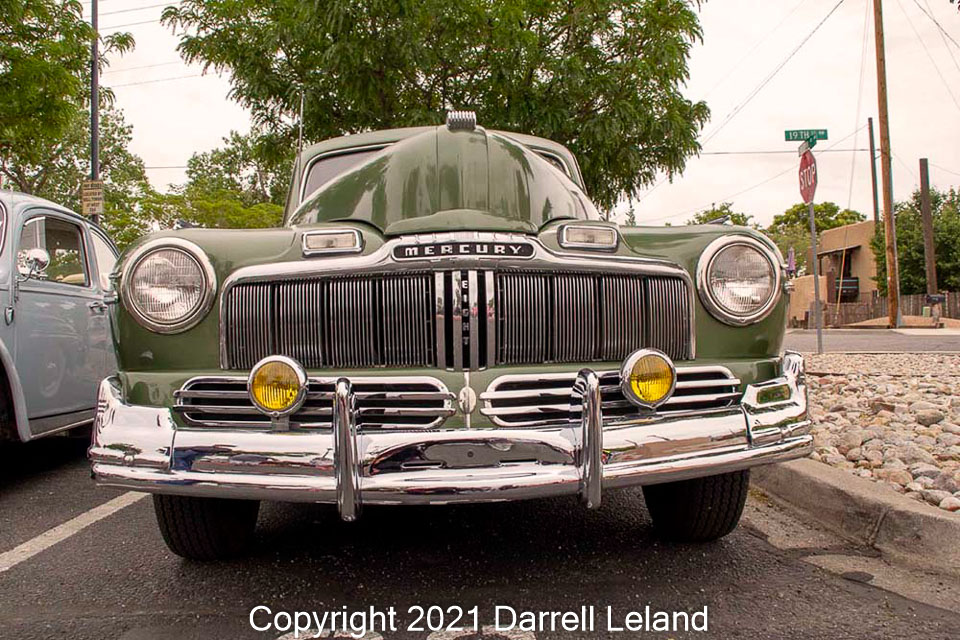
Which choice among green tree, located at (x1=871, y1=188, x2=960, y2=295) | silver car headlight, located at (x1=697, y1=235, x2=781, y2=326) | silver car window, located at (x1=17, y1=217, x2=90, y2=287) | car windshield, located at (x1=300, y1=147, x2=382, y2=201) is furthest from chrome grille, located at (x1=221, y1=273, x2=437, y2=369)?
green tree, located at (x1=871, y1=188, x2=960, y2=295)

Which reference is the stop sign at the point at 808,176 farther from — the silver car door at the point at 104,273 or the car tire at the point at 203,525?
the car tire at the point at 203,525

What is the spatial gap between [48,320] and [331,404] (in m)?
2.72

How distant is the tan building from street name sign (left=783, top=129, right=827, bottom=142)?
29.9 meters

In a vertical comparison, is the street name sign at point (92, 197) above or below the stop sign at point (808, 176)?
above

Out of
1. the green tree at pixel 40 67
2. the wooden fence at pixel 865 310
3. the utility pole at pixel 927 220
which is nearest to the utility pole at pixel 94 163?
the green tree at pixel 40 67

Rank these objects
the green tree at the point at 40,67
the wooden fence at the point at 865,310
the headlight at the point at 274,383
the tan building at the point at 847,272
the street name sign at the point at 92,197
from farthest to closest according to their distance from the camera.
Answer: the tan building at the point at 847,272
the wooden fence at the point at 865,310
the street name sign at the point at 92,197
the green tree at the point at 40,67
the headlight at the point at 274,383

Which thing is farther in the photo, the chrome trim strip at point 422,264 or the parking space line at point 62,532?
the parking space line at point 62,532

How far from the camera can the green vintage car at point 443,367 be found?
6.57 ft

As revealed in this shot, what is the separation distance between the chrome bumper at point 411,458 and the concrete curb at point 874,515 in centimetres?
86

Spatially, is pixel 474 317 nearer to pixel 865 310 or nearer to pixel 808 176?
pixel 808 176

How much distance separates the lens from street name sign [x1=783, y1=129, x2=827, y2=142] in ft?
25.2

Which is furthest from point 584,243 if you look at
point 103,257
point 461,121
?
point 103,257

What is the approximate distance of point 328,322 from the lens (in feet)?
7.61

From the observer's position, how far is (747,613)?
7.18 ft
